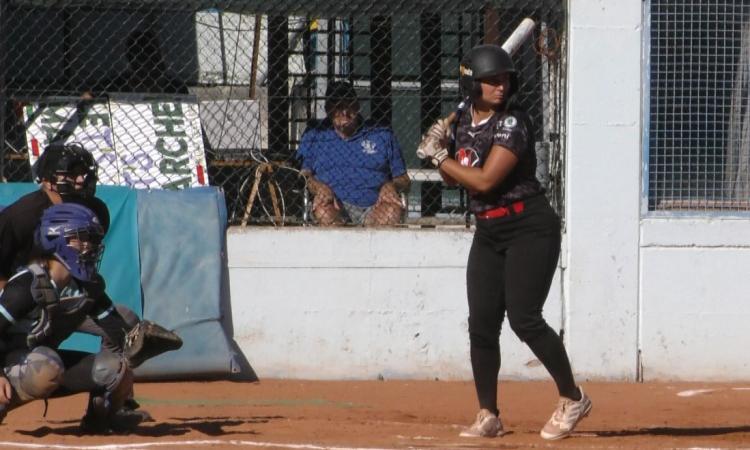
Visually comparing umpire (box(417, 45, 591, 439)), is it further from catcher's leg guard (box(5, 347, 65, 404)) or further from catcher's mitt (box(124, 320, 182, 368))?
catcher's leg guard (box(5, 347, 65, 404))

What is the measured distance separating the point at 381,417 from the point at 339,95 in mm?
2847

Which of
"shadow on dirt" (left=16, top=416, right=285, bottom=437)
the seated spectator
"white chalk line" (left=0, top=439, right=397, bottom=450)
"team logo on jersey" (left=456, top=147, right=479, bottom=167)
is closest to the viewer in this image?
"white chalk line" (left=0, top=439, right=397, bottom=450)

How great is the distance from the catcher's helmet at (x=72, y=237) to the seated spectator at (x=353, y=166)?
3.50 m

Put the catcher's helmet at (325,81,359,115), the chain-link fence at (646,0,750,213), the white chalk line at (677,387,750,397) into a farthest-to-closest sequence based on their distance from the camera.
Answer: the catcher's helmet at (325,81,359,115), the chain-link fence at (646,0,750,213), the white chalk line at (677,387,750,397)

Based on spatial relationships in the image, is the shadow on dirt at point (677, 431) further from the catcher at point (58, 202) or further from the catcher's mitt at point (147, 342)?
the catcher at point (58, 202)

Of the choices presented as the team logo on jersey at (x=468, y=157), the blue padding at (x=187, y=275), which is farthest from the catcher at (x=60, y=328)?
the blue padding at (x=187, y=275)

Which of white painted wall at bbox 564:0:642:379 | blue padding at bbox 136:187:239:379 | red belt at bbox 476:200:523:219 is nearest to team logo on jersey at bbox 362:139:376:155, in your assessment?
blue padding at bbox 136:187:239:379

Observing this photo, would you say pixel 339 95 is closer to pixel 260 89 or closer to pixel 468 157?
pixel 260 89

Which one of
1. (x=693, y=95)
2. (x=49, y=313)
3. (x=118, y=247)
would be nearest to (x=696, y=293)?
(x=693, y=95)

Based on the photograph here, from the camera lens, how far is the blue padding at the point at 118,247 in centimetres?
914

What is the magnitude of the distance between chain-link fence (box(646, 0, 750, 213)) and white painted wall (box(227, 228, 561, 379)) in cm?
113

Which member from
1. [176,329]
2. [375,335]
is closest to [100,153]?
[176,329]

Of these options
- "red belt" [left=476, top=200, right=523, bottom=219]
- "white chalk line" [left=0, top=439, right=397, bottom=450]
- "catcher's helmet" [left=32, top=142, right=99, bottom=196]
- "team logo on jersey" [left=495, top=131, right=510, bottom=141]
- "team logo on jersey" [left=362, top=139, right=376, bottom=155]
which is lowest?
"white chalk line" [left=0, top=439, right=397, bottom=450]

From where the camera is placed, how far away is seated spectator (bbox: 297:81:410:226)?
383 inches
